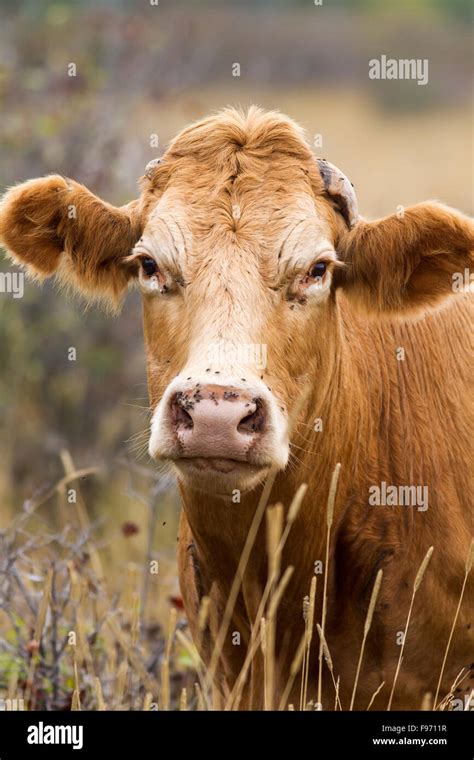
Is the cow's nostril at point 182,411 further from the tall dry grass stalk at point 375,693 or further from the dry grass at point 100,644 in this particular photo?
the tall dry grass stalk at point 375,693

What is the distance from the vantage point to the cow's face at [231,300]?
4789 millimetres

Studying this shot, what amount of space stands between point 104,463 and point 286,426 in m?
6.69

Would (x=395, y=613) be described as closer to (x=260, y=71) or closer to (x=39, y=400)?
(x=39, y=400)

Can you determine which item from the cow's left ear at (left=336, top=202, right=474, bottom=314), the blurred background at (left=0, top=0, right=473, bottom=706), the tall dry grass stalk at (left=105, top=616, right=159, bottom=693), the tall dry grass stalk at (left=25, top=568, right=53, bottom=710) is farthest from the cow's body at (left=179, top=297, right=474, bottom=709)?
the blurred background at (left=0, top=0, right=473, bottom=706)

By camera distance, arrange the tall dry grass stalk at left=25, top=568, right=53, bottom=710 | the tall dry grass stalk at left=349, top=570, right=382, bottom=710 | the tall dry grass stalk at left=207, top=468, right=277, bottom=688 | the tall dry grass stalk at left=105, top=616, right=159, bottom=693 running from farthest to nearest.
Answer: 1. the tall dry grass stalk at left=25, top=568, right=53, bottom=710
2. the tall dry grass stalk at left=207, top=468, right=277, bottom=688
3. the tall dry grass stalk at left=349, top=570, right=382, bottom=710
4. the tall dry grass stalk at left=105, top=616, right=159, bottom=693

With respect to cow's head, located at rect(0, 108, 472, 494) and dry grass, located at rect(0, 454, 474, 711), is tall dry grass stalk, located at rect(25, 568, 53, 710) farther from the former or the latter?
cow's head, located at rect(0, 108, 472, 494)

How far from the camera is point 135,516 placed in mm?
11172

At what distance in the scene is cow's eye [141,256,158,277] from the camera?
18.5 feet

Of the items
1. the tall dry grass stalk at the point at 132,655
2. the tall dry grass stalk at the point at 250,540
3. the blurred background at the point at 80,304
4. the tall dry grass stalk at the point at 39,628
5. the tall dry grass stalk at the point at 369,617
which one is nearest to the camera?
the tall dry grass stalk at the point at 132,655

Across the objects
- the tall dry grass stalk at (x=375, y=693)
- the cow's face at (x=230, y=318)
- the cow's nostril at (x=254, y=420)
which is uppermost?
the cow's face at (x=230, y=318)

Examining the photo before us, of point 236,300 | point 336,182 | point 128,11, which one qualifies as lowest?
point 236,300

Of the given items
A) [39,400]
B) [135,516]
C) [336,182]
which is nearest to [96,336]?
[39,400]

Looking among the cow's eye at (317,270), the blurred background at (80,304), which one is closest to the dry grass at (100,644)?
the blurred background at (80,304)

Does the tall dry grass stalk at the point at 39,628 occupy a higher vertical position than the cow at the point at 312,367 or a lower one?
lower
